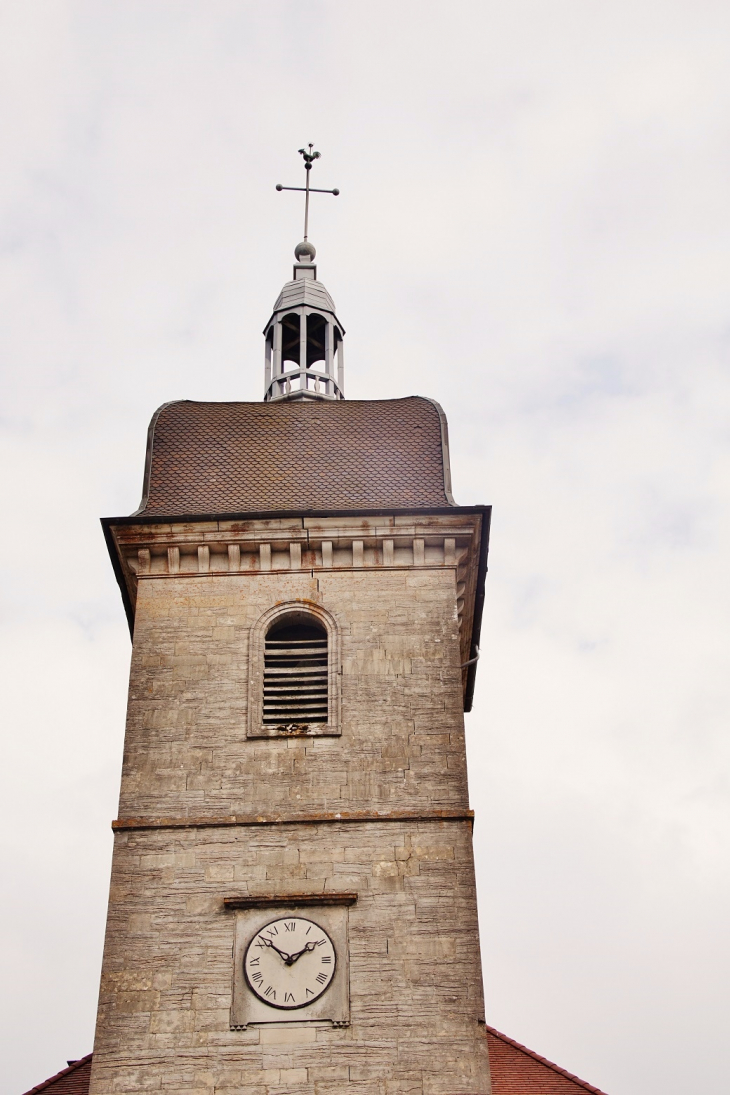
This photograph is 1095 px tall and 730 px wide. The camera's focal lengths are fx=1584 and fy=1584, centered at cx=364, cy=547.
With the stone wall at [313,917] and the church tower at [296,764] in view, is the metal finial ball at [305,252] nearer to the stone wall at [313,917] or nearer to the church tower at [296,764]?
the church tower at [296,764]

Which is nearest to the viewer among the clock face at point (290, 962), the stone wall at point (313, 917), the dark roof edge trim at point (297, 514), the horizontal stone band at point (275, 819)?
the stone wall at point (313, 917)

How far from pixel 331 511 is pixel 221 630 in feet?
6.23

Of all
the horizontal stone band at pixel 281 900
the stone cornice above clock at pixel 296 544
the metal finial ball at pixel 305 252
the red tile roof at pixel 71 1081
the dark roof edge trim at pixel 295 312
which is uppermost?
the metal finial ball at pixel 305 252

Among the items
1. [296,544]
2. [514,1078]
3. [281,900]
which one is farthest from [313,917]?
[296,544]

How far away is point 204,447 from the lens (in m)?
19.7

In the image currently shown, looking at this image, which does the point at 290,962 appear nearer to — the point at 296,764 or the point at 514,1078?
the point at 296,764

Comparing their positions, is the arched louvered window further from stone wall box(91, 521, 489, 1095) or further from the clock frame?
the clock frame

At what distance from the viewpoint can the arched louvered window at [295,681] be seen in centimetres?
1727

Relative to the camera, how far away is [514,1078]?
1748 cm

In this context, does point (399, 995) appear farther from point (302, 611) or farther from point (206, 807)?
point (302, 611)

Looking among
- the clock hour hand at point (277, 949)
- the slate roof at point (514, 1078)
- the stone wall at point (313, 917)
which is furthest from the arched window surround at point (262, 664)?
the slate roof at point (514, 1078)

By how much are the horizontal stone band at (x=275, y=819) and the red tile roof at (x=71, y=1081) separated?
9.75 feet

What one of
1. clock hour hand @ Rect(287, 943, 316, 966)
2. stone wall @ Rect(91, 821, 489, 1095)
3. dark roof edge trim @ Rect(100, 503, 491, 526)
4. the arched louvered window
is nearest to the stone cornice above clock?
dark roof edge trim @ Rect(100, 503, 491, 526)

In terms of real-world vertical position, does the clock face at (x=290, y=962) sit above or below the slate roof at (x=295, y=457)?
below
